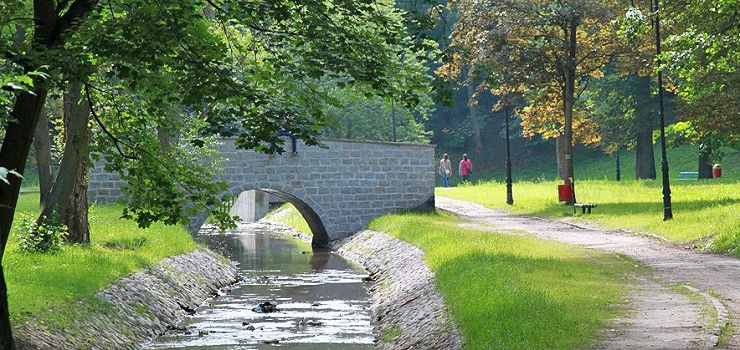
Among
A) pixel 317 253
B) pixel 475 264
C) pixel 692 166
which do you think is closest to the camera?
pixel 475 264

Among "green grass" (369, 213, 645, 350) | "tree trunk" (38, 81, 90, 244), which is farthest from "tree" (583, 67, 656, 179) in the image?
"tree trunk" (38, 81, 90, 244)

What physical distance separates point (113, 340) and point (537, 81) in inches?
1031

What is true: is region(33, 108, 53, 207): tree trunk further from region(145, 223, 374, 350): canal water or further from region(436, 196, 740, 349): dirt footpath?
region(436, 196, 740, 349): dirt footpath

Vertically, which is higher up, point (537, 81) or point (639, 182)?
point (537, 81)

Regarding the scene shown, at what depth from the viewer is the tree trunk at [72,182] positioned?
21422 millimetres

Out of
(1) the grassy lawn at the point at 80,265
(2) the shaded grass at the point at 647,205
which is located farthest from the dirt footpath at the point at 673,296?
(1) the grassy lawn at the point at 80,265

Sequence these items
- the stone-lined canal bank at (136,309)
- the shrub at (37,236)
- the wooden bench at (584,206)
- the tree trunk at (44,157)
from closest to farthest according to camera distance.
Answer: the stone-lined canal bank at (136,309), the shrub at (37,236), the tree trunk at (44,157), the wooden bench at (584,206)

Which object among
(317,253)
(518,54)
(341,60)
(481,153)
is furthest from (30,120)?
(481,153)

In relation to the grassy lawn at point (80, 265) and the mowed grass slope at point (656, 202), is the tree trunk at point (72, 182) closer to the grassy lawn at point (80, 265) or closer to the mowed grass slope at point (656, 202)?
the grassy lawn at point (80, 265)

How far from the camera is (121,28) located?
39.6ft

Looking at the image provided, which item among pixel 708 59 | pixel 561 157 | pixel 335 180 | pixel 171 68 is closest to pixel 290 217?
pixel 561 157

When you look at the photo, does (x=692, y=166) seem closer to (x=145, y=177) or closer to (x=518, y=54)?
(x=518, y=54)

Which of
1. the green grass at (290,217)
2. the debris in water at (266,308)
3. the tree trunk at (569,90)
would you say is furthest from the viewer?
the green grass at (290,217)

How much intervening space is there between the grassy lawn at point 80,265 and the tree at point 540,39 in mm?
14288
